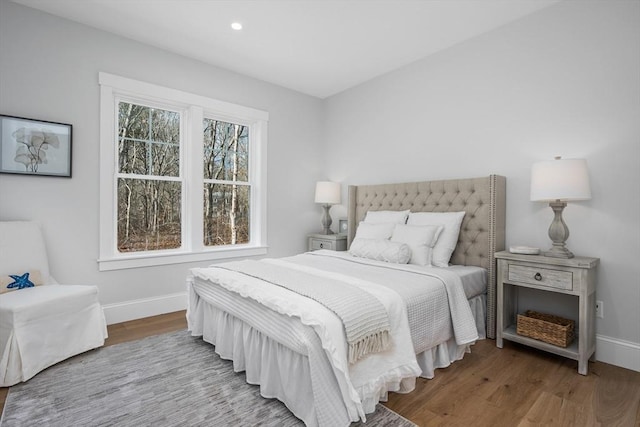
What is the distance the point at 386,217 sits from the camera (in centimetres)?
346

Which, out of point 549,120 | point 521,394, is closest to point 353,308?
point 521,394

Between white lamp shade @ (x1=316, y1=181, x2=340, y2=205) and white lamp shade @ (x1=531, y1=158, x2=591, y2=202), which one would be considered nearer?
white lamp shade @ (x1=531, y1=158, x2=591, y2=202)

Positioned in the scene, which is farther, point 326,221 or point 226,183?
point 326,221

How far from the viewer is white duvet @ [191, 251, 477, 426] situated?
1.50 metres

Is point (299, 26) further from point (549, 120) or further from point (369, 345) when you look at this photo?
point (369, 345)

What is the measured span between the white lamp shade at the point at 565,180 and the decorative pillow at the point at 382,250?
1094 mm

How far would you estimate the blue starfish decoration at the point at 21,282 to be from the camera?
237 cm

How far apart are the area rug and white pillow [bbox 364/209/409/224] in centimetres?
191

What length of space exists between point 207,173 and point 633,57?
12.8 ft

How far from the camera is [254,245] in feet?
13.7

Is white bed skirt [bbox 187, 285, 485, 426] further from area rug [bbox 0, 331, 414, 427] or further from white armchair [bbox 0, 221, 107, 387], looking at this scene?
white armchair [bbox 0, 221, 107, 387]

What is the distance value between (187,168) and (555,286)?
11.6 ft

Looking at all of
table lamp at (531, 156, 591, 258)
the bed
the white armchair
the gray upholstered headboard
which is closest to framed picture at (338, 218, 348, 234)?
the gray upholstered headboard

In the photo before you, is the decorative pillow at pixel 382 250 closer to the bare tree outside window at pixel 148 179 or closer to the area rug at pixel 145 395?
the area rug at pixel 145 395
